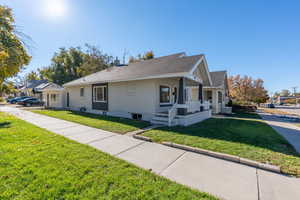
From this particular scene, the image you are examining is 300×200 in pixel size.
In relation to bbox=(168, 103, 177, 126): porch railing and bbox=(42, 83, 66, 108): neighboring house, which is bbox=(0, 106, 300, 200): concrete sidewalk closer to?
bbox=(168, 103, 177, 126): porch railing

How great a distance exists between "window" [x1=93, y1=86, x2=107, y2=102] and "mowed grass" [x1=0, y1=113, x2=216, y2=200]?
27.2ft

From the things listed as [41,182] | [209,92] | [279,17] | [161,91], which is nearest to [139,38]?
[161,91]

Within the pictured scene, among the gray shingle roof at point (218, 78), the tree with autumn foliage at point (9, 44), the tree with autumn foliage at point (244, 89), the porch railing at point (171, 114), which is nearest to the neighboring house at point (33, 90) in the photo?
the tree with autumn foliage at point (9, 44)

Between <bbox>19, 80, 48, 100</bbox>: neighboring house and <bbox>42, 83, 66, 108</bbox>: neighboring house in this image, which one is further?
<bbox>19, 80, 48, 100</bbox>: neighboring house

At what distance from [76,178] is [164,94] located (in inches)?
309

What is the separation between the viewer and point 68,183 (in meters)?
2.47

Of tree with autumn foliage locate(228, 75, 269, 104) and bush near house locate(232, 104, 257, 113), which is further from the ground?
tree with autumn foliage locate(228, 75, 269, 104)

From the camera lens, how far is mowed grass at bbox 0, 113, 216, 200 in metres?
2.21

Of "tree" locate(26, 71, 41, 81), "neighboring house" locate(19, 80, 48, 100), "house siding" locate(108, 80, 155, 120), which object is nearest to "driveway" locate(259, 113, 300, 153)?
"house siding" locate(108, 80, 155, 120)

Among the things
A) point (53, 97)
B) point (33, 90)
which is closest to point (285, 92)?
point (53, 97)

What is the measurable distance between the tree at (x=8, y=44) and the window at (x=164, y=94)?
8.09 metres

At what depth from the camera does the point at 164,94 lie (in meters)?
9.78

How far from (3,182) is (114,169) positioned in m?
2.00

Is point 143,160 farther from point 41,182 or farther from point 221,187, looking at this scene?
point 41,182
